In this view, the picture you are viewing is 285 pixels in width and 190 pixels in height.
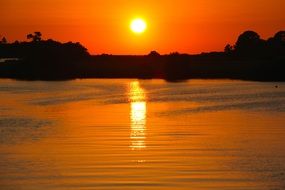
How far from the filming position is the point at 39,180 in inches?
720

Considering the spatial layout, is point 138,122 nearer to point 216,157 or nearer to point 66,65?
point 216,157

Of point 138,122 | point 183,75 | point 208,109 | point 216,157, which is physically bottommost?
point 216,157

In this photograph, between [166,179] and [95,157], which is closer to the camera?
[166,179]

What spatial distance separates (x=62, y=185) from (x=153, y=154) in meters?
5.65

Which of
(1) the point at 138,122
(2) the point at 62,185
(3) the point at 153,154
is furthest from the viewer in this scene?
(1) the point at 138,122

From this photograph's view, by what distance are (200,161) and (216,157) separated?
108cm

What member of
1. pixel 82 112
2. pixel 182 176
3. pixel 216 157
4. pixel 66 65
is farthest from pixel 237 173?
pixel 66 65

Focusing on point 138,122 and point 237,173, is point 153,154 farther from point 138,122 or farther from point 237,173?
point 138,122

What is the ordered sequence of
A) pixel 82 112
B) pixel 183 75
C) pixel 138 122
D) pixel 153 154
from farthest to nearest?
pixel 183 75
pixel 82 112
pixel 138 122
pixel 153 154

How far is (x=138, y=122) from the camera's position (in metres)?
36.5

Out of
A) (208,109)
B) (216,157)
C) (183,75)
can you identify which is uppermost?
(183,75)

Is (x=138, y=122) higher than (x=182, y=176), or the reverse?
(x=138, y=122)

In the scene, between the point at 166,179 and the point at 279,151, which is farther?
the point at 279,151

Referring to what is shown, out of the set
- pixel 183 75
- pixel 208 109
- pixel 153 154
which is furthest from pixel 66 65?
pixel 153 154
